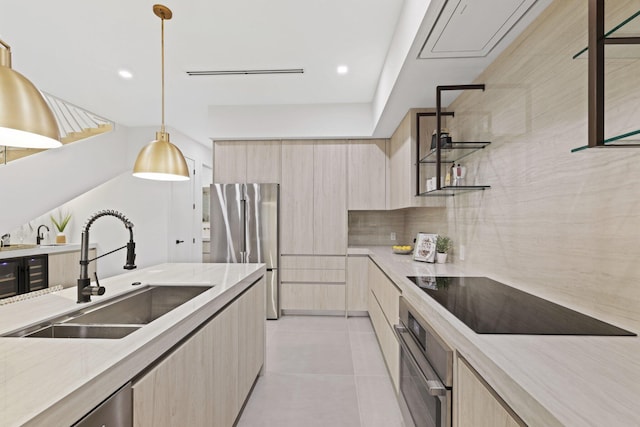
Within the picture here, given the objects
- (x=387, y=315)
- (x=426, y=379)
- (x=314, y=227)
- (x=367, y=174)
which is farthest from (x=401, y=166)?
(x=426, y=379)

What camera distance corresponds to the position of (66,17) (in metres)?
2.34

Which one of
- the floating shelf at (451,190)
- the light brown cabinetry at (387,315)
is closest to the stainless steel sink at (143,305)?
the light brown cabinetry at (387,315)

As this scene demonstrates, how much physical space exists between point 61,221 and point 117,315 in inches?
195

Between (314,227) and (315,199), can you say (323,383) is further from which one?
(315,199)

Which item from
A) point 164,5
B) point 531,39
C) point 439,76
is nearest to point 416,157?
point 439,76

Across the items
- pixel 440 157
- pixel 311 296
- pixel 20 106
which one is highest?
pixel 440 157

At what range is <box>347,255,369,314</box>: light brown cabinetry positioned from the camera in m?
4.07

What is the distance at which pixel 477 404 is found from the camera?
970 millimetres

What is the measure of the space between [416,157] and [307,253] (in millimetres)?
1922

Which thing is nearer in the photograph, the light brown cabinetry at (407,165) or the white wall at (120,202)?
the light brown cabinetry at (407,165)

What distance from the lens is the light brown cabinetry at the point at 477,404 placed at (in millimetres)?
816

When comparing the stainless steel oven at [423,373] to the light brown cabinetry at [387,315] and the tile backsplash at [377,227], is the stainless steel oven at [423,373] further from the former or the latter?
the tile backsplash at [377,227]

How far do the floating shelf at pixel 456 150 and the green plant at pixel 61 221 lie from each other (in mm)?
5760

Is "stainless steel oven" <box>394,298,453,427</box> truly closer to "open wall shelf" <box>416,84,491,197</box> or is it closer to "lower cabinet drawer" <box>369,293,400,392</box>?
"lower cabinet drawer" <box>369,293,400,392</box>
